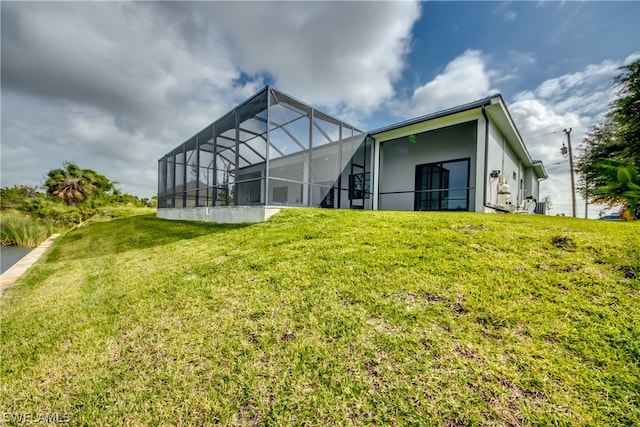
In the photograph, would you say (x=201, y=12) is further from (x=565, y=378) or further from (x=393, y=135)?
(x=565, y=378)

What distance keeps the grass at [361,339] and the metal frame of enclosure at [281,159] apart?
420 centimetres

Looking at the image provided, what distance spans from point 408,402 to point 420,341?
468 millimetres

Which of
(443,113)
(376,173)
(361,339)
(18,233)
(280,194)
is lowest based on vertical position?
(18,233)

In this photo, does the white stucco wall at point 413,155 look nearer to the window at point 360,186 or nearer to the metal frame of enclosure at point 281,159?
the window at point 360,186

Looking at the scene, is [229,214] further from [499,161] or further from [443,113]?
[499,161]

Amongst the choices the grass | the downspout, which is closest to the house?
the downspout

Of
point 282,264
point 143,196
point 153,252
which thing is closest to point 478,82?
point 282,264

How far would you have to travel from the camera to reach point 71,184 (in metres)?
20.2

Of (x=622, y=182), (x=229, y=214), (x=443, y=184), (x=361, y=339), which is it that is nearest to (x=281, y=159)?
(x=229, y=214)

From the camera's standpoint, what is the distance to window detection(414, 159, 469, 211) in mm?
9328

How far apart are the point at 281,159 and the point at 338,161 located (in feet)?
6.97


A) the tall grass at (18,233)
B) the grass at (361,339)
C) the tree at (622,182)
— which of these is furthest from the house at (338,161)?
the tree at (622,182)

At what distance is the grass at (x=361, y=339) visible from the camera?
1.40 m

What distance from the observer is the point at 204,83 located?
9.48 metres
